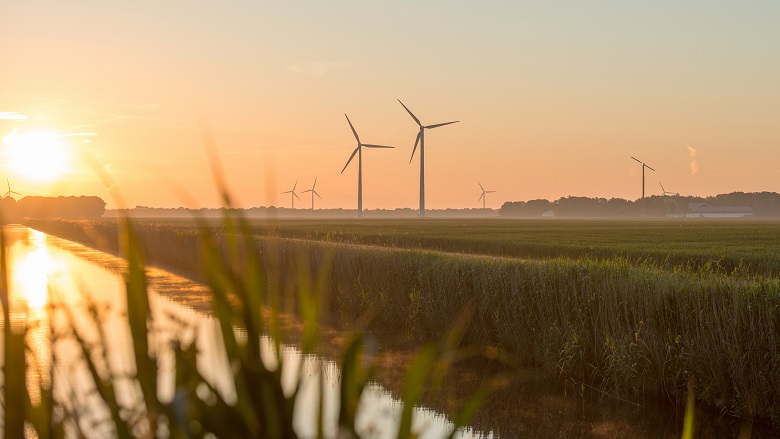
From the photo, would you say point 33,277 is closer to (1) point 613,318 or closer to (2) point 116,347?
(2) point 116,347

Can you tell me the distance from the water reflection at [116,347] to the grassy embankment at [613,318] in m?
2.79

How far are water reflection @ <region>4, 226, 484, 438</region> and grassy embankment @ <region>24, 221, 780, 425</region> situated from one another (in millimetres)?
2786

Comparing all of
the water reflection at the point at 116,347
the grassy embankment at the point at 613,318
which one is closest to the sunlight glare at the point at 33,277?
the water reflection at the point at 116,347

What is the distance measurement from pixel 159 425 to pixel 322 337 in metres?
19.0

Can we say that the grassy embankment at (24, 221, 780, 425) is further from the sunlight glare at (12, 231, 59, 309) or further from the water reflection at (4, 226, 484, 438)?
the sunlight glare at (12, 231, 59, 309)

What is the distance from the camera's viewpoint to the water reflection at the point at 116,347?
74.2 inches

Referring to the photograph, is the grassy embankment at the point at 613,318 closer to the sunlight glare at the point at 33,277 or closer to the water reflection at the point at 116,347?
the water reflection at the point at 116,347

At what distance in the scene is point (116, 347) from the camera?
17781 mm

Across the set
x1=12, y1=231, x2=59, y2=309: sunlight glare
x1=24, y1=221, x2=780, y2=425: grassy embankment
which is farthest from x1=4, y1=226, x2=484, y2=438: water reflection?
x1=24, y1=221, x2=780, y2=425: grassy embankment

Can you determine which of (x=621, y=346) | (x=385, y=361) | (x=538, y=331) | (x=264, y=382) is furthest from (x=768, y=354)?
(x=264, y=382)

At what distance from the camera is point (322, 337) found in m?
20.5

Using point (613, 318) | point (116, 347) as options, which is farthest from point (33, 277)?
point (613, 318)

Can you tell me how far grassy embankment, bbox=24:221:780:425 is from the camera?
12547 mm

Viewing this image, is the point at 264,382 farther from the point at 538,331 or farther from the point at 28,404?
the point at 538,331
